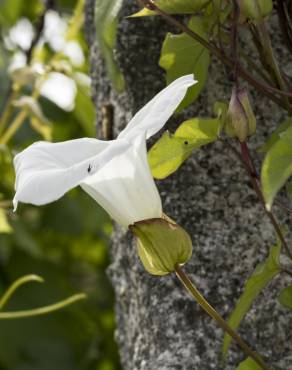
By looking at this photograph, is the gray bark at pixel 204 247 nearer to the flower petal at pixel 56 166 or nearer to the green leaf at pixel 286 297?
the green leaf at pixel 286 297

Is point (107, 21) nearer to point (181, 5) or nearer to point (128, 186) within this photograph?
point (181, 5)

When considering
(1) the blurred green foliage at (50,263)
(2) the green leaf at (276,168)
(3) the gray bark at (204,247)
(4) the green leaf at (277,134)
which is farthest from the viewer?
(1) the blurred green foliage at (50,263)

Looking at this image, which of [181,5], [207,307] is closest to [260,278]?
[207,307]

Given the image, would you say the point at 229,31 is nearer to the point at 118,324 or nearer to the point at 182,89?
the point at 182,89

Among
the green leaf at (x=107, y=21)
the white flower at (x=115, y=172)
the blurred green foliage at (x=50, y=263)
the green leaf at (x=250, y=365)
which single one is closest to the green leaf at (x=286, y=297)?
the green leaf at (x=250, y=365)

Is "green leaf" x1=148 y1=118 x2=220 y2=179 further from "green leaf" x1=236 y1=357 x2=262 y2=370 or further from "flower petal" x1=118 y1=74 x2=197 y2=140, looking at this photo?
"green leaf" x1=236 y1=357 x2=262 y2=370

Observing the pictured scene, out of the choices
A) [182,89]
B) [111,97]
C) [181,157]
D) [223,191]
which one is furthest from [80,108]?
[182,89]
